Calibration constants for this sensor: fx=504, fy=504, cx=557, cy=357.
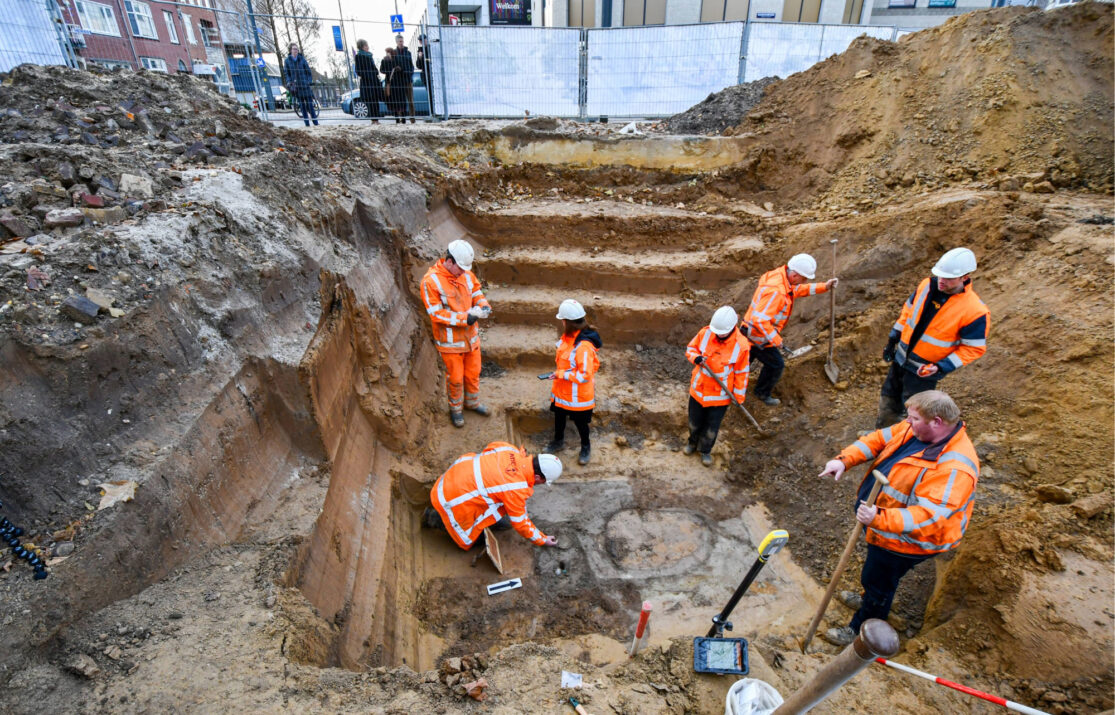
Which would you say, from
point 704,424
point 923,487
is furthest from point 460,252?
point 923,487

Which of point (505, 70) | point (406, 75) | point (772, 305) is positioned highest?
point (505, 70)

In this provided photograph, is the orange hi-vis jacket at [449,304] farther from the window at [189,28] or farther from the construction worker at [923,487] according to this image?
the window at [189,28]

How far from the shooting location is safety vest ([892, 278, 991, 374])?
13.3ft

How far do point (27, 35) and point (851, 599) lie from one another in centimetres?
1181

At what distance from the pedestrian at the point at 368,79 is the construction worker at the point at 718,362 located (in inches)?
358

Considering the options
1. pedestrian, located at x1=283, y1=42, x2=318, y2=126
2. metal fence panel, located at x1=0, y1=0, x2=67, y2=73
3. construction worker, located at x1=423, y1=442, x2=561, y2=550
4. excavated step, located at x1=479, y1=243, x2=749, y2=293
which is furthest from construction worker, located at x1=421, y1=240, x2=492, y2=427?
pedestrian, located at x1=283, y1=42, x2=318, y2=126

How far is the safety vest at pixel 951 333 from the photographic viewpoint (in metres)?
4.04

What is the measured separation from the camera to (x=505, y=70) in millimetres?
11242

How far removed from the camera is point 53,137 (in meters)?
4.47

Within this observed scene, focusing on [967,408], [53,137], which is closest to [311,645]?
[53,137]

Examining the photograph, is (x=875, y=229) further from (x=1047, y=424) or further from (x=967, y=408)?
(x=1047, y=424)

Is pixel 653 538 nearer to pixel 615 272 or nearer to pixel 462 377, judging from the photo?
pixel 462 377

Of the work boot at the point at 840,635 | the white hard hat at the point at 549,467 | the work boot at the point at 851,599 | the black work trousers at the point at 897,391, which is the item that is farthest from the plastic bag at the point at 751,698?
the black work trousers at the point at 897,391

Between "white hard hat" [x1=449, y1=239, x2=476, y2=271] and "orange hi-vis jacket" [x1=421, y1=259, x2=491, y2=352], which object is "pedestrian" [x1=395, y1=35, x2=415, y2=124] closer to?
"white hard hat" [x1=449, y1=239, x2=476, y2=271]
